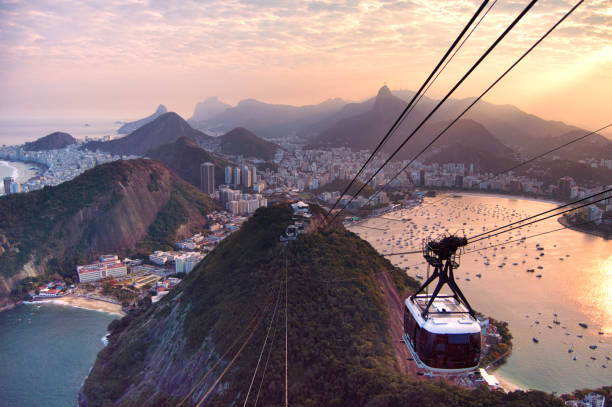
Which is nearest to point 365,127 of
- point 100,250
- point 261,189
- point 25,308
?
point 261,189

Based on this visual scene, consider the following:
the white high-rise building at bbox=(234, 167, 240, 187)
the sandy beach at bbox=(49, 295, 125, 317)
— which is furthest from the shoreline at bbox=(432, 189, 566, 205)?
the sandy beach at bbox=(49, 295, 125, 317)

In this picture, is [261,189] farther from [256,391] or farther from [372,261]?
[256,391]

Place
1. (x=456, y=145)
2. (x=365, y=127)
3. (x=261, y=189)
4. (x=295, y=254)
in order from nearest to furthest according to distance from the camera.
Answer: (x=295, y=254) → (x=261, y=189) → (x=456, y=145) → (x=365, y=127)

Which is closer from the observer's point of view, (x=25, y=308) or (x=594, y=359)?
(x=594, y=359)

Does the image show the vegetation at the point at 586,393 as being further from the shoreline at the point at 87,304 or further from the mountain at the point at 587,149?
the mountain at the point at 587,149

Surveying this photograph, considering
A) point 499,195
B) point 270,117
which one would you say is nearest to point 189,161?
point 499,195

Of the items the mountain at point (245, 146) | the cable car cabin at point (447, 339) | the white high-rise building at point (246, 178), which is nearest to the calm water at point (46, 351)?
the cable car cabin at point (447, 339)
